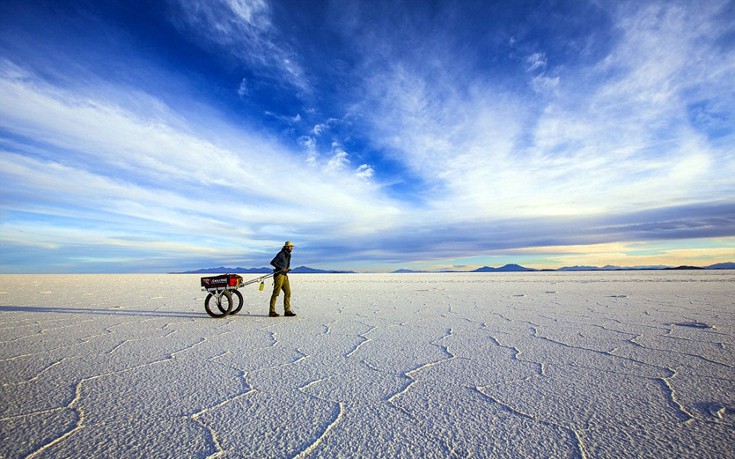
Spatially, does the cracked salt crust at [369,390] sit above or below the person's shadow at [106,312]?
below

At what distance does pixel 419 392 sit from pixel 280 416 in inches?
42.9

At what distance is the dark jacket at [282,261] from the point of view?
6.57 meters

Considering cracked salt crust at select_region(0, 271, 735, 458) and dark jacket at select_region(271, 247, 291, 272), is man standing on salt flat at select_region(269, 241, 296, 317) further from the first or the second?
cracked salt crust at select_region(0, 271, 735, 458)

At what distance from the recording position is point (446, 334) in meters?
4.96

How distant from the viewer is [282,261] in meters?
6.60

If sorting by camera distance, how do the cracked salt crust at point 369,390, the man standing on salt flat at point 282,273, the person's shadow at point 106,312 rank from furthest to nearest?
the person's shadow at point 106,312, the man standing on salt flat at point 282,273, the cracked salt crust at point 369,390

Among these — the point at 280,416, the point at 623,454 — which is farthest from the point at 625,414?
the point at 280,416

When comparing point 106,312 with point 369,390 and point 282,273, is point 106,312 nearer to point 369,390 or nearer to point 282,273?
point 282,273

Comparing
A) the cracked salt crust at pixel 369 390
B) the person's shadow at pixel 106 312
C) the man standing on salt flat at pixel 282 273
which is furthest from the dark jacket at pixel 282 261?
the person's shadow at pixel 106 312

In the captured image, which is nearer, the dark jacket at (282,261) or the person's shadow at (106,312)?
the dark jacket at (282,261)

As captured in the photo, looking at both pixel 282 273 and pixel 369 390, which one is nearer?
pixel 369 390

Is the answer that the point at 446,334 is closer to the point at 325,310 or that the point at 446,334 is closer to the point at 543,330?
the point at 543,330

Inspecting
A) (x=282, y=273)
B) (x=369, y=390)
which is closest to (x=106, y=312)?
(x=282, y=273)

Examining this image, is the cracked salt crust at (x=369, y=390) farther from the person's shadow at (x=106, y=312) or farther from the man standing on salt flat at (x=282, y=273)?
the person's shadow at (x=106, y=312)
